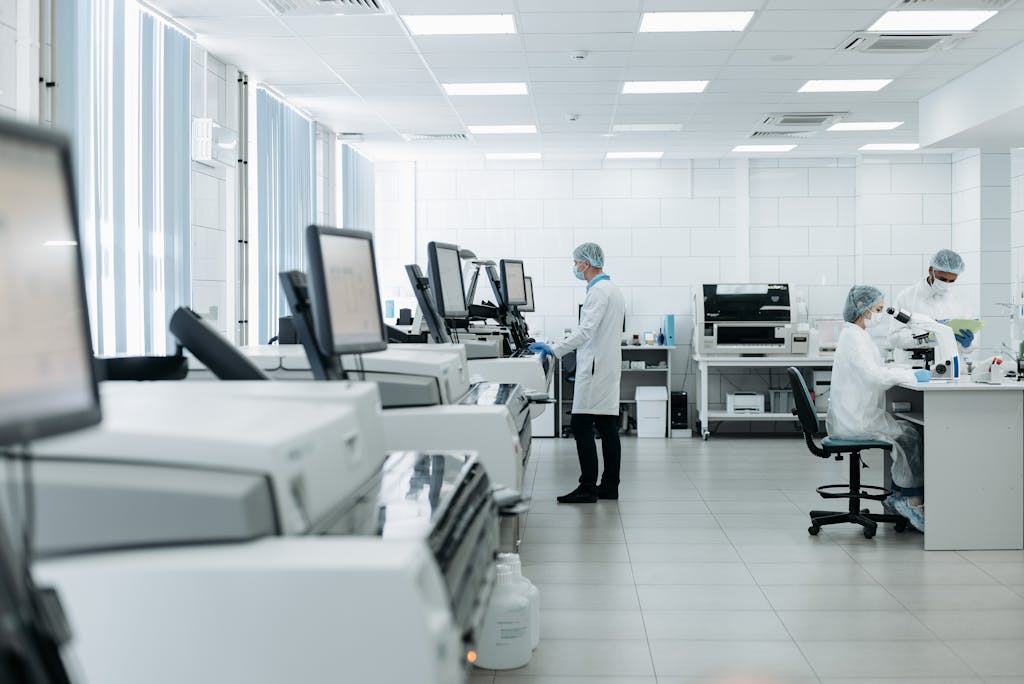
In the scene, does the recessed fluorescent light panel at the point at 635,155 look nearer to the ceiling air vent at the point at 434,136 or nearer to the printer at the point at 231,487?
the ceiling air vent at the point at 434,136

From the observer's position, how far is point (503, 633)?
2920mm

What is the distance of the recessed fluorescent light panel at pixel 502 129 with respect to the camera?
25.0 ft

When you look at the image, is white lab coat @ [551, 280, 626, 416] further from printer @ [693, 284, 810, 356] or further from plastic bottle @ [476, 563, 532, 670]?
printer @ [693, 284, 810, 356]

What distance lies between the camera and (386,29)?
5047 millimetres

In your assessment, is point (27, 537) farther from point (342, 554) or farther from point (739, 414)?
point (739, 414)

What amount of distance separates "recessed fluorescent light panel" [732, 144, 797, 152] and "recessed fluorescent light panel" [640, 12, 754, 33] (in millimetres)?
3612

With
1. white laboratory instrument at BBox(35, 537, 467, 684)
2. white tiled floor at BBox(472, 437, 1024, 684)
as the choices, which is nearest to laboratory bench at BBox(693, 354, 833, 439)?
white tiled floor at BBox(472, 437, 1024, 684)

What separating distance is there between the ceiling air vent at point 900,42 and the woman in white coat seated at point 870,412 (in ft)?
4.84

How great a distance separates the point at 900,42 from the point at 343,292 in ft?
14.4

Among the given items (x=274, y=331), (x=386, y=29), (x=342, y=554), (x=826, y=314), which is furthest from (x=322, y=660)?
(x=826, y=314)

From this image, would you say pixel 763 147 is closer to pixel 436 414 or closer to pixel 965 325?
pixel 965 325

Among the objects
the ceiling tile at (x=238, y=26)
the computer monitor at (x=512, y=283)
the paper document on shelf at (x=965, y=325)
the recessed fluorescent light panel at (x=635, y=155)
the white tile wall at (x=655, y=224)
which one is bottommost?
the paper document on shelf at (x=965, y=325)

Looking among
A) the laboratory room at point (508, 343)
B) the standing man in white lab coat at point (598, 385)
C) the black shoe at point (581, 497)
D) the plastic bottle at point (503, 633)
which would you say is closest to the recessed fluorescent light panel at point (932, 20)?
the laboratory room at point (508, 343)

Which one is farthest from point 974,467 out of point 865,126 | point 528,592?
point 865,126
